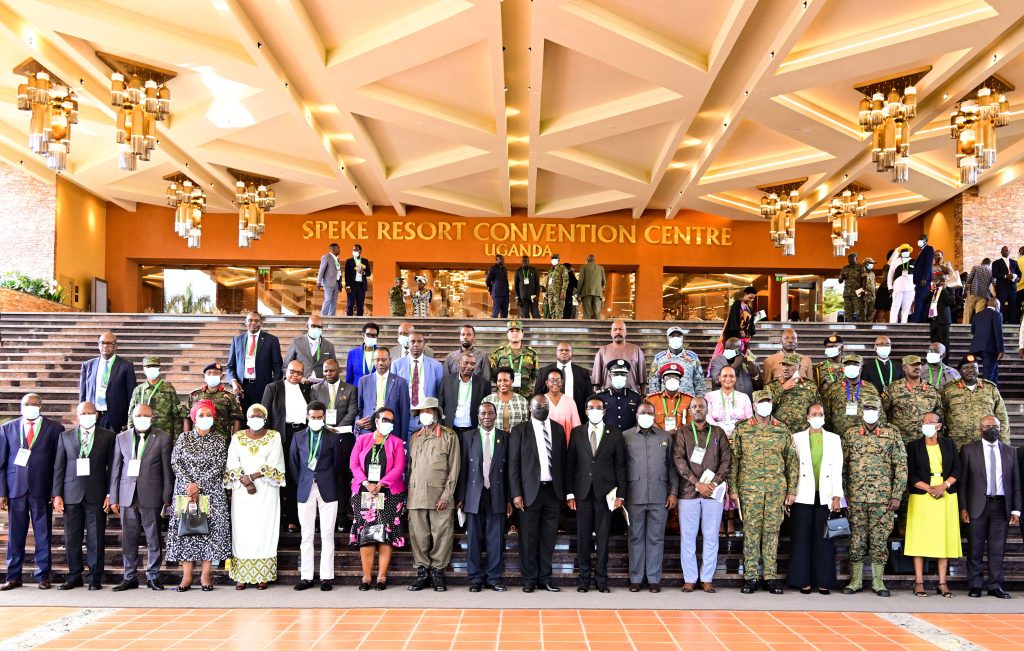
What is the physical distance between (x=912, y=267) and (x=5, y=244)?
19325 millimetres

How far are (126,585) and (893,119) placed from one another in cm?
1233

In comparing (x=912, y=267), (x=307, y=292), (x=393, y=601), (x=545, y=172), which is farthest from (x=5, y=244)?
(x=912, y=267)

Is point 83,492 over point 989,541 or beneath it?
over

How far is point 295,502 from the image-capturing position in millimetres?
8070

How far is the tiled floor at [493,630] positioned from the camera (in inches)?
229

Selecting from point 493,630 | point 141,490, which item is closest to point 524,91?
point 141,490

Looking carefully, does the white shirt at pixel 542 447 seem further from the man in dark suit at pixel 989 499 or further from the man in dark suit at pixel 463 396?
the man in dark suit at pixel 989 499

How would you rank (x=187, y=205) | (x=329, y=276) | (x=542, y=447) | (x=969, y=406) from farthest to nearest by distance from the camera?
(x=187, y=205) → (x=329, y=276) → (x=969, y=406) → (x=542, y=447)

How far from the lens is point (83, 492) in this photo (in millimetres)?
7512

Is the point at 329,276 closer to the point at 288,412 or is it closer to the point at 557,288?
the point at 557,288

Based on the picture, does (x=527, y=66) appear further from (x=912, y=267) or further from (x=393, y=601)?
(x=393, y=601)

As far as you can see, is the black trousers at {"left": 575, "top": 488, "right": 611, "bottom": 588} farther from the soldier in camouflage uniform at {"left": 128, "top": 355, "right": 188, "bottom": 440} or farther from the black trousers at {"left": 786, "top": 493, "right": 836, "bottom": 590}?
the soldier in camouflage uniform at {"left": 128, "top": 355, "right": 188, "bottom": 440}

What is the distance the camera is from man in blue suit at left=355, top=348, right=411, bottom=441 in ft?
27.3

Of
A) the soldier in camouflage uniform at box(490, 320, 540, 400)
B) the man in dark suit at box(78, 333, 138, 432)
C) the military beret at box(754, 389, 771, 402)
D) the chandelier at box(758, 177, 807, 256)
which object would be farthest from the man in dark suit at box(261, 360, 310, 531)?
the chandelier at box(758, 177, 807, 256)
